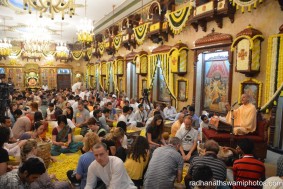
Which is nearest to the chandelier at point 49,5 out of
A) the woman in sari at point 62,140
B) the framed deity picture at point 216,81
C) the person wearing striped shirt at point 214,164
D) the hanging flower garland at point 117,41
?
the woman in sari at point 62,140

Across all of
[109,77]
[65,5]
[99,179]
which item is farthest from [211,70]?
[109,77]

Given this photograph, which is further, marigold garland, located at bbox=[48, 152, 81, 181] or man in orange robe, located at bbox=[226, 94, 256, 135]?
man in orange robe, located at bbox=[226, 94, 256, 135]

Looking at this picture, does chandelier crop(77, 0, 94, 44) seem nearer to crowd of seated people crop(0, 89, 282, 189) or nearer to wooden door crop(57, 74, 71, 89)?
crowd of seated people crop(0, 89, 282, 189)

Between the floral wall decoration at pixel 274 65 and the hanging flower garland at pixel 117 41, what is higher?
the hanging flower garland at pixel 117 41

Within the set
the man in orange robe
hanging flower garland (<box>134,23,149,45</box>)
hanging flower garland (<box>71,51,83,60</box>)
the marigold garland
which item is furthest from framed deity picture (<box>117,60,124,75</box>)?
the man in orange robe

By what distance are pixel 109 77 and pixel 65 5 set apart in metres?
11.2

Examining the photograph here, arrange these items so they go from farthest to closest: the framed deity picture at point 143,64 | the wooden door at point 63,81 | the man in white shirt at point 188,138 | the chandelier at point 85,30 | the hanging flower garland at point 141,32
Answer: the wooden door at point 63,81 < the framed deity picture at point 143,64 < the hanging flower garland at point 141,32 < the chandelier at point 85,30 < the man in white shirt at point 188,138

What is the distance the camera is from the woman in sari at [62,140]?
545cm

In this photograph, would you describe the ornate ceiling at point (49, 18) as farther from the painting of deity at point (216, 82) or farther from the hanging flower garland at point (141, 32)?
the painting of deity at point (216, 82)

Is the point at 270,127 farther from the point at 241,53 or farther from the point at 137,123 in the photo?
the point at 137,123

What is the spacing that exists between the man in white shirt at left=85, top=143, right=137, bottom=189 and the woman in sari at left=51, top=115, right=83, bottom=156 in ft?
9.49

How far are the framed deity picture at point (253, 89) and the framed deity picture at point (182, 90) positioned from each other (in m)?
2.53

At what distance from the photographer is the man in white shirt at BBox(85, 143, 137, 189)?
2.72m

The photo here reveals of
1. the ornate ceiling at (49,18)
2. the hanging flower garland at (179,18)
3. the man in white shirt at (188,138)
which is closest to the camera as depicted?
the man in white shirt at (188,138)
